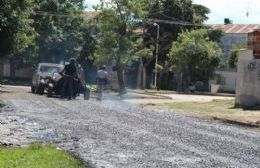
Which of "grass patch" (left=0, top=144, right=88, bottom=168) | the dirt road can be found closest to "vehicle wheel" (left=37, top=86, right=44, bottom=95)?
the dirt road

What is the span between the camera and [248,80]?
2736 cm

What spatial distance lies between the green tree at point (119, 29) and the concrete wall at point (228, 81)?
26.1 meters

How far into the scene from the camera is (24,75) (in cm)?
7450

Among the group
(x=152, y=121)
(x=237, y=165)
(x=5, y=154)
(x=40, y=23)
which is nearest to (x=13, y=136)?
(x=5, y=154)

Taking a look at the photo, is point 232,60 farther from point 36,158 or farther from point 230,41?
point 36,158

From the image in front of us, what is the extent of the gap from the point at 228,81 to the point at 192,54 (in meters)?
9.73

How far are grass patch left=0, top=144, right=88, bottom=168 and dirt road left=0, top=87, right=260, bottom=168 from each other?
0.42 metres

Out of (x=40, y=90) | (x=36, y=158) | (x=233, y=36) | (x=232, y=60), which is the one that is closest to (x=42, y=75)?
(x=40, y=90)

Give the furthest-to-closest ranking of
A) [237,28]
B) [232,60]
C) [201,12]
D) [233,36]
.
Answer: [237,28]
[233,36]
[201,12]
[232,60]

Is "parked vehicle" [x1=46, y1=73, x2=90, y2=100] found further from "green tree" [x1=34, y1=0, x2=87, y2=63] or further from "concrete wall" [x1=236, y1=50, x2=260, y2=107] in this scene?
"green tree" [x1=34, y1=0, x2=87, y2=63]

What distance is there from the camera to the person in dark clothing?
2880 cm

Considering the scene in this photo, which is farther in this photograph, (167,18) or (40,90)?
(167,18)

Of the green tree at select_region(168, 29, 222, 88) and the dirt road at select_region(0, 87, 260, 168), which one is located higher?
the green tree at select_region(168, 29, 222, 88)

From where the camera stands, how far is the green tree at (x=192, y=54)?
57438 mm
